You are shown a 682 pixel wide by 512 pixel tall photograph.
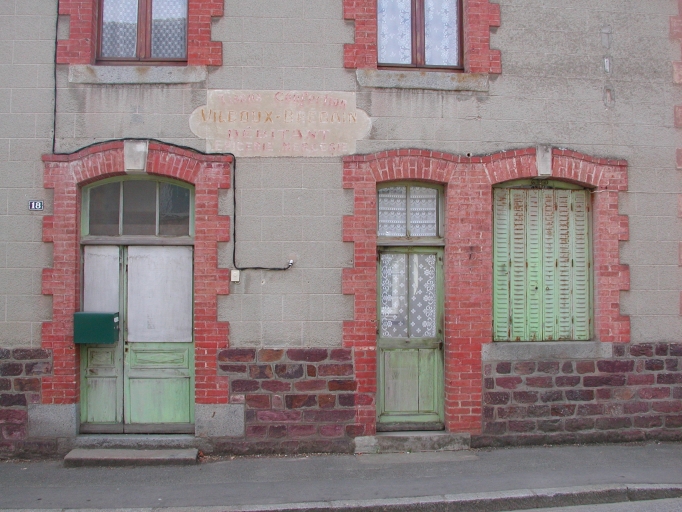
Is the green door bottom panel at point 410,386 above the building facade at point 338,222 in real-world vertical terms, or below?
below

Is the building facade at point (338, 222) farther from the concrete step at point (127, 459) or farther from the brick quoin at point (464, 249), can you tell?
the concrete step at point (127, 459)

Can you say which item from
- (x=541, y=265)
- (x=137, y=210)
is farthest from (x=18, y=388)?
(x=541, y=265)

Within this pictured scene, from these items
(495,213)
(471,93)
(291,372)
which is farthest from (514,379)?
(471,93)

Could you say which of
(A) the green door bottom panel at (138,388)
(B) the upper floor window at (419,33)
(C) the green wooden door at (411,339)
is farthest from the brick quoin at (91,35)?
(A) the green door bottom panel at (138,388)

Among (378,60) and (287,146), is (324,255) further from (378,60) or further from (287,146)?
(378,60)

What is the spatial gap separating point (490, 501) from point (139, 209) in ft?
16.3

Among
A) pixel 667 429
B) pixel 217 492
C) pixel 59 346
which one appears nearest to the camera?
pixel 217 492

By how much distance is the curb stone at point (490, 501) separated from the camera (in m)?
5.68

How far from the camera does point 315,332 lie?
7.24 m

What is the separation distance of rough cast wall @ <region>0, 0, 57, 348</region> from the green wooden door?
3906 millimetres

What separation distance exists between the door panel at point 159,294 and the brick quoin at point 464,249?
6.24 feet

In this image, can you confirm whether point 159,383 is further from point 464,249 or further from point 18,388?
point 464,249

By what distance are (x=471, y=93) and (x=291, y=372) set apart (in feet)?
12.8

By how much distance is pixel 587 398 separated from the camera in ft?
24.5
